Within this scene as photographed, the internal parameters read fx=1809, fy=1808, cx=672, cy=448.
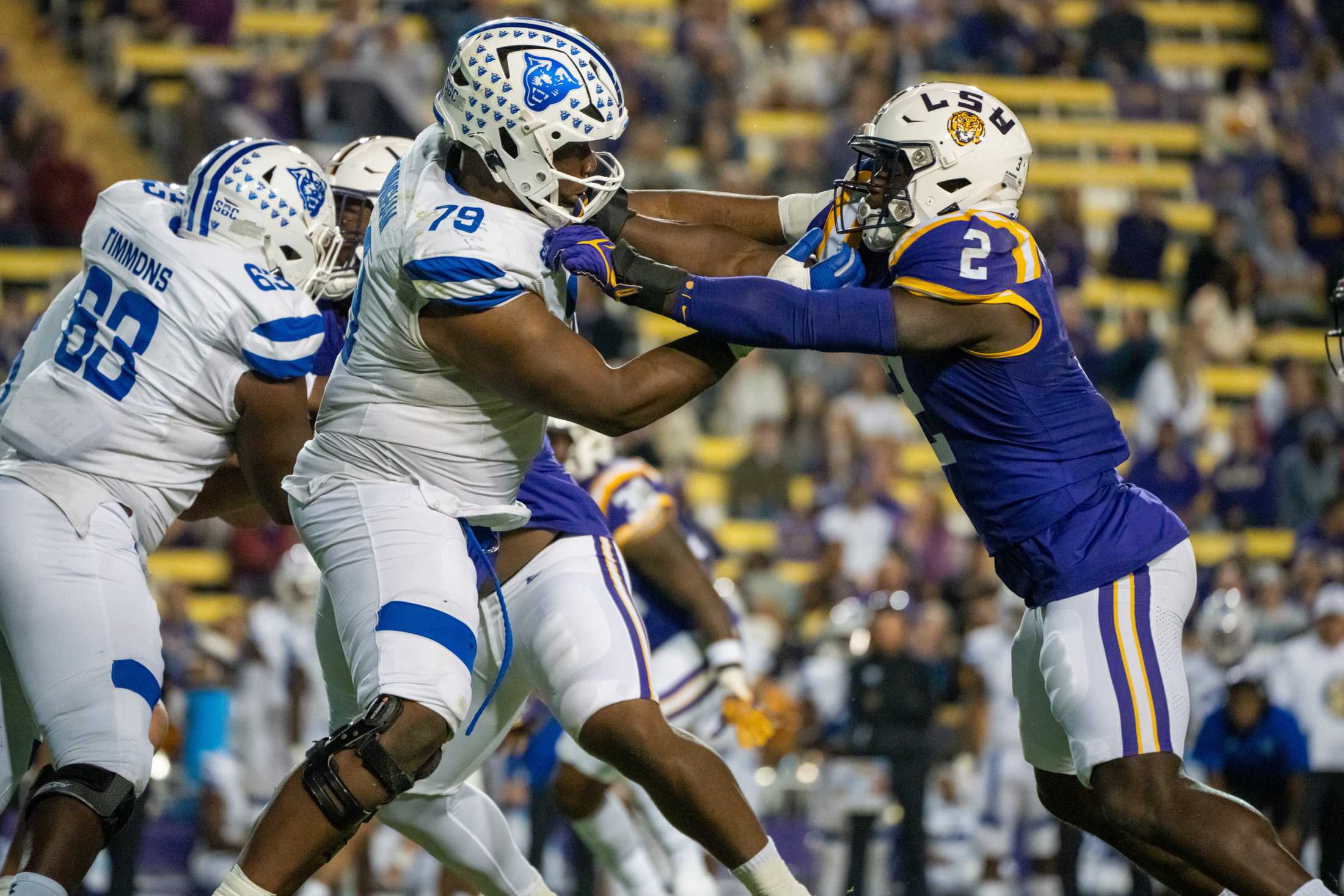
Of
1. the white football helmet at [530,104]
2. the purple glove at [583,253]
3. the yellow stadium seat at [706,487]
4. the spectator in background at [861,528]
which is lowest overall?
the yellow stadium seat at [706,487]

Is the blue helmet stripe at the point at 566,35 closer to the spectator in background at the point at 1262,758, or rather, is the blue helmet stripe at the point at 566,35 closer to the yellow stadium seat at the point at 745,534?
the spectator in background at the point at 1262,758

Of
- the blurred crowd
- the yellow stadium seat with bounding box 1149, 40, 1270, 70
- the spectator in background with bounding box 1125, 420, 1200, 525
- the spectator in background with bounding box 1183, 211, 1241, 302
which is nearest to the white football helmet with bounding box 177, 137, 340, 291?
the blurred crowd

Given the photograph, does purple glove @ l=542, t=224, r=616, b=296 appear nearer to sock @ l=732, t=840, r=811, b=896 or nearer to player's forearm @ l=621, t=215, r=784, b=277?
player's forearm @ l=621, t=215, r=784, b=277

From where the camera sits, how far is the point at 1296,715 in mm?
8438

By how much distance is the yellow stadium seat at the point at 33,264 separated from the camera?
11188 mm

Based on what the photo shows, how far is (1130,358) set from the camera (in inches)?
486

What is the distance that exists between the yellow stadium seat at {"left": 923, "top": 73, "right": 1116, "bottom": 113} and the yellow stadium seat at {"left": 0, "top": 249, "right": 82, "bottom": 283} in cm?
676

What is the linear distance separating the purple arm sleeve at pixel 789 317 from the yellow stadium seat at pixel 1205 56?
12.3 m

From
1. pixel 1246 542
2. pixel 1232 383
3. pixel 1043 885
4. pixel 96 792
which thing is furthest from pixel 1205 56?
pixel 96 792

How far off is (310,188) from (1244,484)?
867 centimetres

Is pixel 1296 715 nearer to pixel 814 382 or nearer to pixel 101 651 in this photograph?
pixel 814 382

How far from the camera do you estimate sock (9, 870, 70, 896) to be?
381cm

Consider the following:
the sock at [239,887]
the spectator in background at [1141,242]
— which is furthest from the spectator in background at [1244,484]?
the sock at [239,887]

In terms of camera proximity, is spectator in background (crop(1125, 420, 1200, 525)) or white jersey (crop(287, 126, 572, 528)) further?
spectator in background (crop(1125, 420, 1200, 525))
